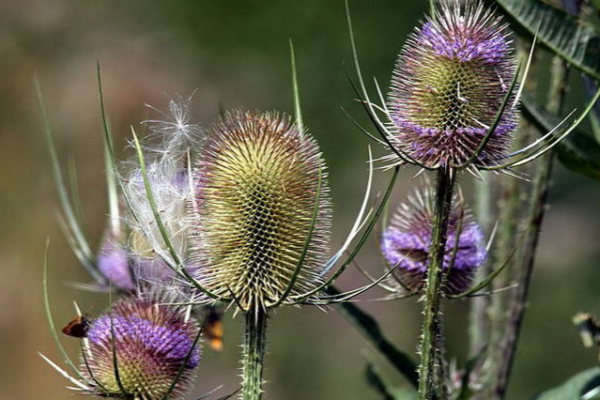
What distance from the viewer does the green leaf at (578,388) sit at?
161 centimetres

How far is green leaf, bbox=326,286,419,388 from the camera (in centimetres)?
170

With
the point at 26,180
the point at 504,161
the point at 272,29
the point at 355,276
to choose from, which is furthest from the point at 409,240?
the point at 272,29

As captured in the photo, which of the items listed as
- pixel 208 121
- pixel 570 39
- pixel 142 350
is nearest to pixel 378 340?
pixel 142 350

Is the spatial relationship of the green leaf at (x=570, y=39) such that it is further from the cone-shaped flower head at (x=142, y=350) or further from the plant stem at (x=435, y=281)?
the cone-shaped flower head at (x=142, y=350)

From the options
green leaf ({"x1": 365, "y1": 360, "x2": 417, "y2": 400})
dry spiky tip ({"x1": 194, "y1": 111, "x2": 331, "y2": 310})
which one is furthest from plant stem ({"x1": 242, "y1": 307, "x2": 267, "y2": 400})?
green leaf ({"x1": 365, "y1": 360, "x2": 417, "y2": 400})

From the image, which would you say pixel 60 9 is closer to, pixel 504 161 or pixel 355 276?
pixel 355 276

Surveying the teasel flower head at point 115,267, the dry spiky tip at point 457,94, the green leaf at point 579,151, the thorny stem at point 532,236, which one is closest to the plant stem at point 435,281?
the dry spiky tip at point 457,94

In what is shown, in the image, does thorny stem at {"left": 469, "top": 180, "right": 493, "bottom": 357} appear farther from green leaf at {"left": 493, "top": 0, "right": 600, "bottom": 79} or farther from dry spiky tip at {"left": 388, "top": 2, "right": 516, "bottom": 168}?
dry spiky tip at {"left": 388, "top": 2, "right": 516, "bottom": 168}

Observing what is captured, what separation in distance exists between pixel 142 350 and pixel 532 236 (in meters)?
0.80

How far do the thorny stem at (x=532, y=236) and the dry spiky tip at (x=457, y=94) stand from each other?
44 centimetres

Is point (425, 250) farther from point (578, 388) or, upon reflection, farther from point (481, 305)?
point (481, 305)

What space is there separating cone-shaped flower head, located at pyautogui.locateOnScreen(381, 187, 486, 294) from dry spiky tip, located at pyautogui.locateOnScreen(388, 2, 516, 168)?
216 millimetres

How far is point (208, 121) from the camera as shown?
5.63 meters

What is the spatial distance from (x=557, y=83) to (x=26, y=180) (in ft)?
15.2
